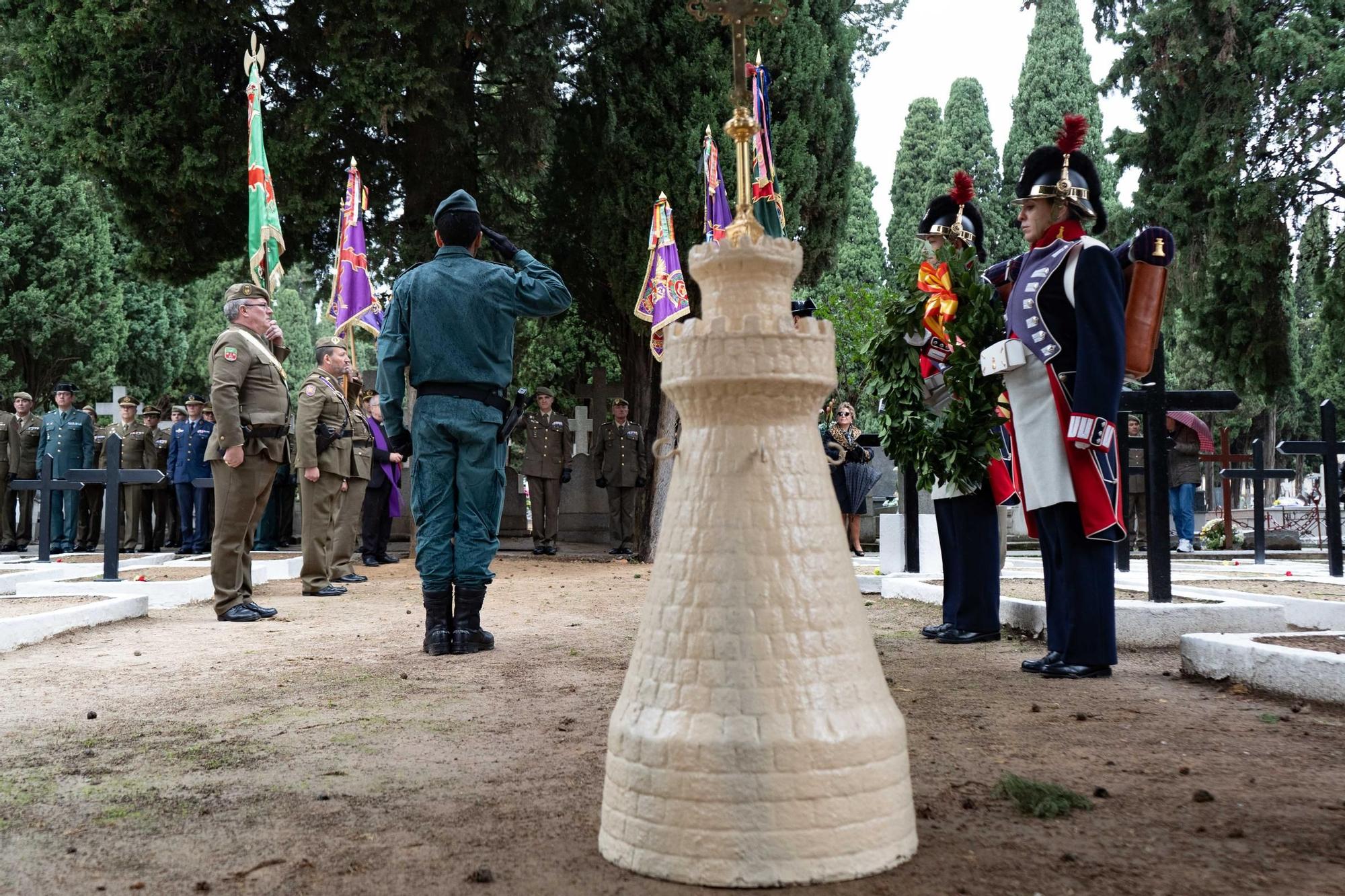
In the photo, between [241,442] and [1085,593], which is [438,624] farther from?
[1085,593]

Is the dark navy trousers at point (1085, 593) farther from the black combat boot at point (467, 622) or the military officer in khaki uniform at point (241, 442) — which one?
the military officer in khaki uniform at point (241, 442)

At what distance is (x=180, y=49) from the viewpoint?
1207 cm

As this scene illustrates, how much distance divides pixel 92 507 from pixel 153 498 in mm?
1142

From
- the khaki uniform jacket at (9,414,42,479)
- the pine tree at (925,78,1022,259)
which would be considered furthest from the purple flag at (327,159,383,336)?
the pine tree at (925,78,1022,259)

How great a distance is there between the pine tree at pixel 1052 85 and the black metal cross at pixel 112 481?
3094 cm

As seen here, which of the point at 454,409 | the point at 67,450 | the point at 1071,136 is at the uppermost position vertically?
the point at 1071,136

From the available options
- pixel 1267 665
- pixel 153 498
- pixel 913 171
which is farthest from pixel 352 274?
pixel 913 171

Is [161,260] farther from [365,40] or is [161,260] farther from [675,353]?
[675,353]

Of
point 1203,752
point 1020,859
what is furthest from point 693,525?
point 1203,752

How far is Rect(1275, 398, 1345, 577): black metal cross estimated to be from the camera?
337 inches

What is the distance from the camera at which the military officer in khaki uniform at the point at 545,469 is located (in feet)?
51.0

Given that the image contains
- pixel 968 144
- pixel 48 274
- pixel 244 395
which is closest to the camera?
pixel 244 395

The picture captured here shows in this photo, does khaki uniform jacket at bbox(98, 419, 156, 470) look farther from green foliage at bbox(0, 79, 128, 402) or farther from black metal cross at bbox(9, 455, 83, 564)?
green foliage at bbox(0, 79, 128, 402)

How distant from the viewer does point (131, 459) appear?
631 inches
